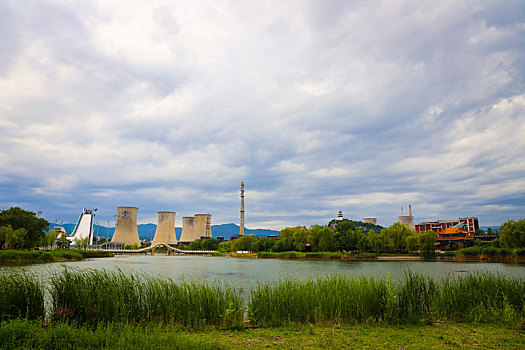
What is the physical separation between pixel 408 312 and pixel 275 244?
67.5 m

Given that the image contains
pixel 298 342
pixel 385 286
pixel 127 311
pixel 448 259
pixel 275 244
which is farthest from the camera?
pixel 275 244

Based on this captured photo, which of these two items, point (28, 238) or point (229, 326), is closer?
point (229, 326)

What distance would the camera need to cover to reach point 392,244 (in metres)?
59.4

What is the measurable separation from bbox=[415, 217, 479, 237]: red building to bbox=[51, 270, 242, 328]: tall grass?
10837 centimetres

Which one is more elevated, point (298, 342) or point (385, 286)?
point (385, 286)

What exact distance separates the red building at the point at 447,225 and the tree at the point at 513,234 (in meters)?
58.6

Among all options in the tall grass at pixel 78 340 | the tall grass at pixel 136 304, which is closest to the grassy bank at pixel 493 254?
the tall grass at pixel 136 304

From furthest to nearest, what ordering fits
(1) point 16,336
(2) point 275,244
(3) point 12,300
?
(2) point 275,244
(3) point 12,300
(1) point 16,336

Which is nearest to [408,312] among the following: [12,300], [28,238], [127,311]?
[127,311]

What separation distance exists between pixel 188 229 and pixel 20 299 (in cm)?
12790

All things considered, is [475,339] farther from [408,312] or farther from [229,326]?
[229,326]

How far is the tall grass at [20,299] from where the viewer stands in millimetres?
8086

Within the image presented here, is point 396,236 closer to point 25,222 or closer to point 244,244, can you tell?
point 244,244

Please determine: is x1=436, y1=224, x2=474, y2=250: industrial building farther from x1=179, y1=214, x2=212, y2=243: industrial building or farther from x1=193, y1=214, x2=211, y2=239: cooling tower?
x1=179, y1=214, x2=212, y2=243: industrial building
